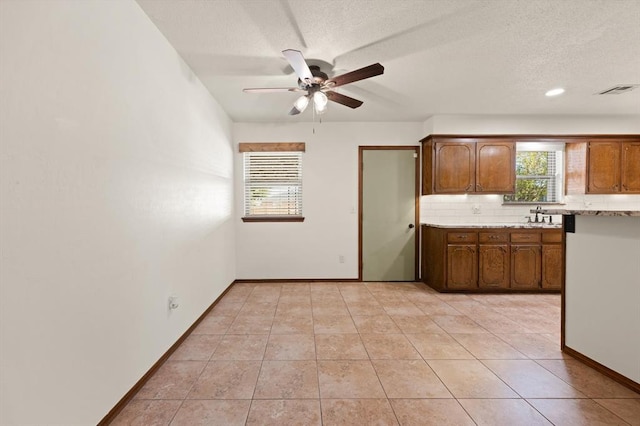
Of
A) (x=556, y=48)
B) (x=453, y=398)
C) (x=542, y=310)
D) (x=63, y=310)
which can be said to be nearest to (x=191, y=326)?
(x=63, y=310)

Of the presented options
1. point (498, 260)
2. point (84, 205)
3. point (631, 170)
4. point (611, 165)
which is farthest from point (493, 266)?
point (84, 205)

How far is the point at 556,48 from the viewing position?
7.63ft

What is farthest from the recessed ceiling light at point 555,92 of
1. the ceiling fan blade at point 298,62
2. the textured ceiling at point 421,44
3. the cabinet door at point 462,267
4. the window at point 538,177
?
the ceiling fan blade at point 298,62

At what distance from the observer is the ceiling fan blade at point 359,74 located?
207 cm

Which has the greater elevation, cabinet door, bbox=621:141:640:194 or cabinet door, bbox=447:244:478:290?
cabinet door, bbox=621:141:640:194

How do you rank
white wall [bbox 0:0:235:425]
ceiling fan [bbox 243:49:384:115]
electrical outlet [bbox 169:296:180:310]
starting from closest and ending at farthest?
white wall [bbox 0:0:235:425] → ceiling fan [bbox 243:49:384:115] → electrical outlet [bbox 169:296:180:310]

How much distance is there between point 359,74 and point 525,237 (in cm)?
327

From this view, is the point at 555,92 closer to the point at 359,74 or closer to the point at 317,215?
the point at 359,74

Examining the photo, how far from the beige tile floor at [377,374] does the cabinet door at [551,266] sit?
755 mm

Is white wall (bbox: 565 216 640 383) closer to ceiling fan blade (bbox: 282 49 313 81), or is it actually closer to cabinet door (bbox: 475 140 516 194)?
cabinet door (bbox: 475 140 516 194)

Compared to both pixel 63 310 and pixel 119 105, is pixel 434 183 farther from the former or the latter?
pixel 63 310

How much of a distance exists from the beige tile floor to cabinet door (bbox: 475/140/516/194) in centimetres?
178

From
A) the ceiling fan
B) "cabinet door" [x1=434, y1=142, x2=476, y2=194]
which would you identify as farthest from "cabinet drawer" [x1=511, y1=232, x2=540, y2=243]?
the ceiling fan

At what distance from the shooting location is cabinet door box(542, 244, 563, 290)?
12.4 feet
